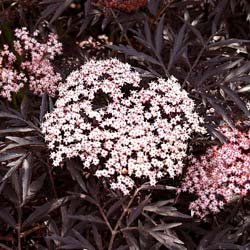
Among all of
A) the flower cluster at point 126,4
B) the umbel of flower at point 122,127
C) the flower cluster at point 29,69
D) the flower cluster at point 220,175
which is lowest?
the flower cluster at point 220,175

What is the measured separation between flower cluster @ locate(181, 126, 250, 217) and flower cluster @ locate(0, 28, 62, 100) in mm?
751

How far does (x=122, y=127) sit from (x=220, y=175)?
47cm

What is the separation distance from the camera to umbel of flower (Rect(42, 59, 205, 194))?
228cm

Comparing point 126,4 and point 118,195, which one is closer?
point 118,195

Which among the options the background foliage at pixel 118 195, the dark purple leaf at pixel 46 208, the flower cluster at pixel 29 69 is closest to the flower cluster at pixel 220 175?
the background foliage at pixel 118 195

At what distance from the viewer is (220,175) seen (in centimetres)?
249

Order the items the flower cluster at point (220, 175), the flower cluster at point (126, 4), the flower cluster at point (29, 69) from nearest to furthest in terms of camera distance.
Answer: the flower cluster at point (220, 175) → the flower cluster at point (29, 69) → the flower cluster at point (126, 4)

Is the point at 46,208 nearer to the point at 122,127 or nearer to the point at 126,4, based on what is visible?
the point at 122,127

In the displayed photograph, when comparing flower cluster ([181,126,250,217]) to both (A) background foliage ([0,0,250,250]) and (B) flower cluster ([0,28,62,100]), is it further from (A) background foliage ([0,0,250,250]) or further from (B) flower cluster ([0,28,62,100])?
(B) flower cluster ([0,28,62,100])

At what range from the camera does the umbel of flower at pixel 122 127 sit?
89.8 inches

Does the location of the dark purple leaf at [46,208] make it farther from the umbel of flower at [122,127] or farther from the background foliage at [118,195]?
the umbel of flower at [122,127]

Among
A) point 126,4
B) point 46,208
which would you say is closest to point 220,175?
point 46,208

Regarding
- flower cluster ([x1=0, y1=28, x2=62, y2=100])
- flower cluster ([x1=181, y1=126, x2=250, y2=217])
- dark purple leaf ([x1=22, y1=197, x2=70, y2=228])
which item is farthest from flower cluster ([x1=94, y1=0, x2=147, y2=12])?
dark purple leaf ([x1=22, y1=197, x2=70, y2=228])

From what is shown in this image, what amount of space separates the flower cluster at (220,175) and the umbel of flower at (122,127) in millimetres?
113
